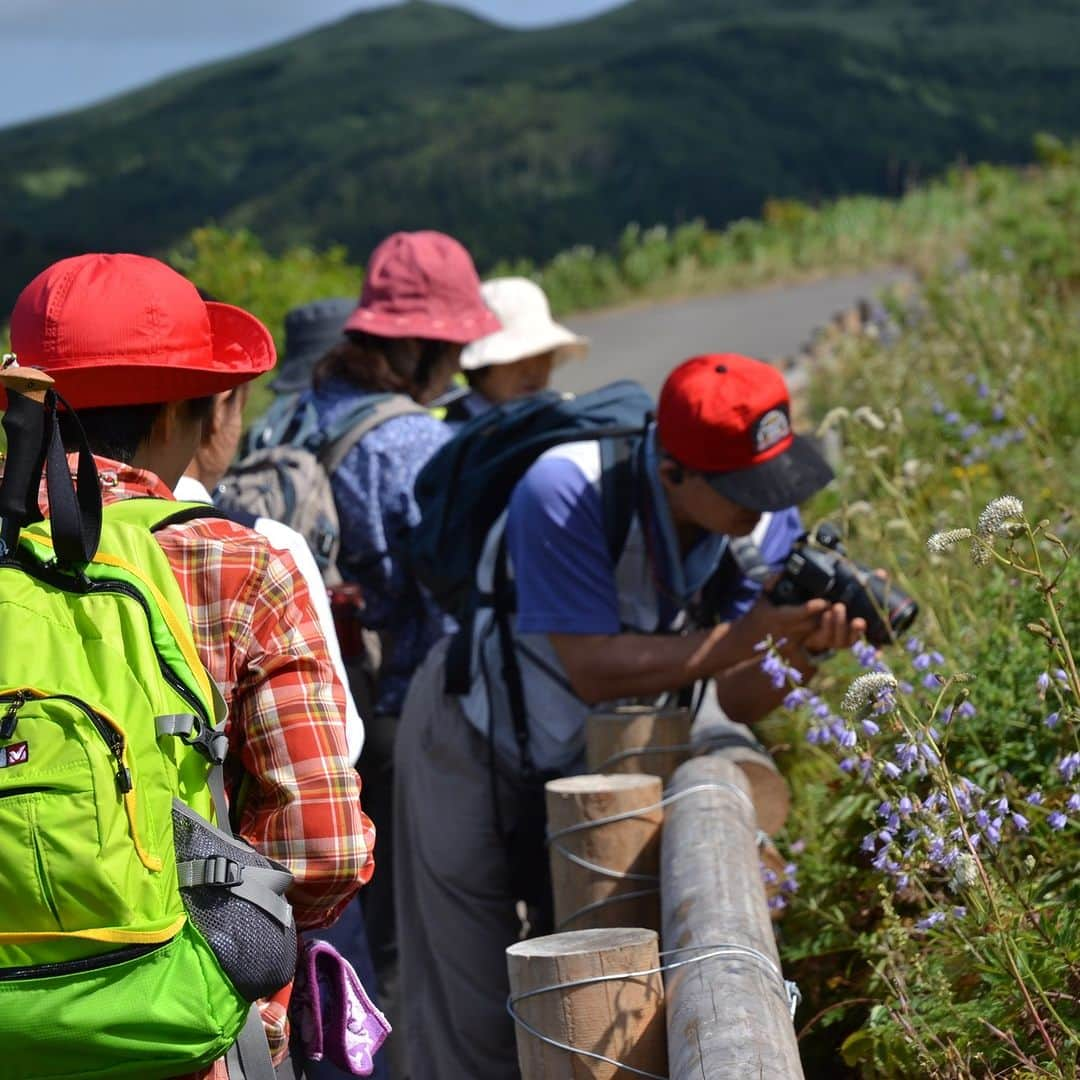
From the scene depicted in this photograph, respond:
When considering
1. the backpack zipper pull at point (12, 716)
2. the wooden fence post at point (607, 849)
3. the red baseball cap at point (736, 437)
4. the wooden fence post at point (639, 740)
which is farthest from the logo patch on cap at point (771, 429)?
the backpack zipper pull at point (12, 716)

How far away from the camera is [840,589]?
3.72 metres

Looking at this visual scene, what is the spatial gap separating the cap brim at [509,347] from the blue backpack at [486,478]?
1064mm

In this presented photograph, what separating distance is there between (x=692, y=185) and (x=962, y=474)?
179ft

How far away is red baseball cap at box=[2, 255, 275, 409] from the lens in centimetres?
240

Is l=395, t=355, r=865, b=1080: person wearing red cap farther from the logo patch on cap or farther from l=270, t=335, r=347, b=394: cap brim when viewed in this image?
l=270, t=335, r=347, b=394: cap brim

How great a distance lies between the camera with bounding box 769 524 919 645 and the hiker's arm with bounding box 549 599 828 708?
49 millimetres

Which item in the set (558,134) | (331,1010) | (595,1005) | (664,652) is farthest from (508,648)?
(558,134)

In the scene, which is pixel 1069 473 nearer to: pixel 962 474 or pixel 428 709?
pixel 962 474

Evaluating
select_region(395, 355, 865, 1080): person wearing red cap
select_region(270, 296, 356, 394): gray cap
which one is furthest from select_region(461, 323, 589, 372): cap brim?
select_region(395, 355, 865, 1080): person wearing red cap

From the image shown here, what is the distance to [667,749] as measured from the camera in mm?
3676

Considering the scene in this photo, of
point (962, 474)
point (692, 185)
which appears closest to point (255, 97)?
point (692, 185)

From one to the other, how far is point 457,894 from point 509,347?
1.84m

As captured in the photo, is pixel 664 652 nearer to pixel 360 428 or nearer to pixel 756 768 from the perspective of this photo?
pixel 756 768

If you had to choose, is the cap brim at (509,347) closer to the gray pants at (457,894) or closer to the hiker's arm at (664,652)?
the gray pants at (457,894)
